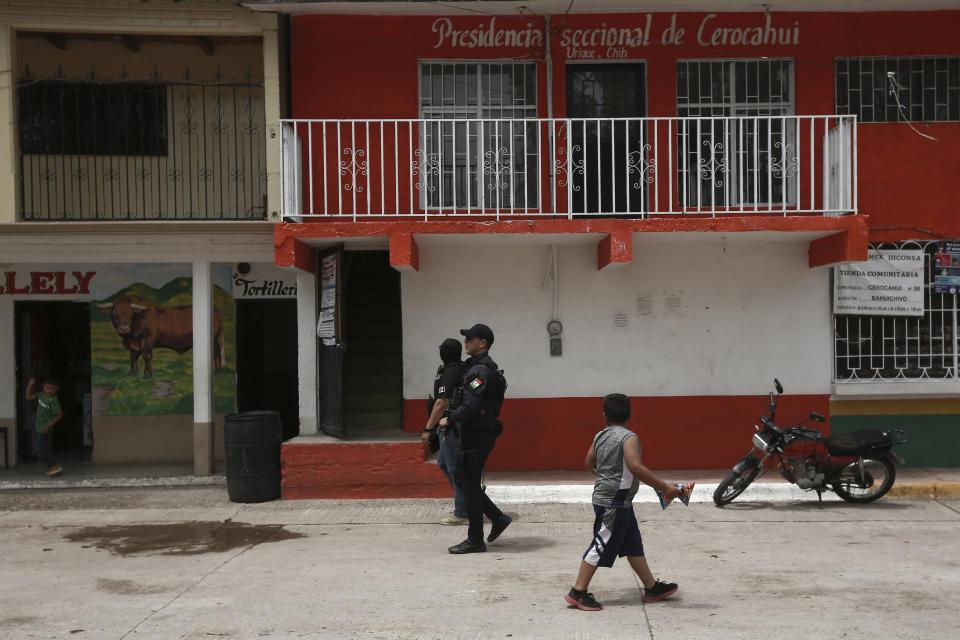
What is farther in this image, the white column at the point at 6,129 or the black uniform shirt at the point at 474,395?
the white column at the point at 6,129

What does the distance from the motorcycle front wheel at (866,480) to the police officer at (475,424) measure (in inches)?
158

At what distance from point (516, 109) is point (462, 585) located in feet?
20.7

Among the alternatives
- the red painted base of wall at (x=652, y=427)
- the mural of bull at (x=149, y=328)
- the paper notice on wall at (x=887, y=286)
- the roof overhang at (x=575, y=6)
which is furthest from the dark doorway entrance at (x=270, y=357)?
the paper notice on wall at (x=887, y=286)

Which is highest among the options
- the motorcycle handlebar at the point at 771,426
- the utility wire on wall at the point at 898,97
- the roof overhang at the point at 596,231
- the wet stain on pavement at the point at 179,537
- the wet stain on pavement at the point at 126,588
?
the utility wire on wall at the point at 898,97

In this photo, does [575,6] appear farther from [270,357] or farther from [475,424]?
[270,357]

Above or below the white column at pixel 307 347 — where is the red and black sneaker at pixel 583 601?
below

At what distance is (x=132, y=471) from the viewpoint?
12.0 m

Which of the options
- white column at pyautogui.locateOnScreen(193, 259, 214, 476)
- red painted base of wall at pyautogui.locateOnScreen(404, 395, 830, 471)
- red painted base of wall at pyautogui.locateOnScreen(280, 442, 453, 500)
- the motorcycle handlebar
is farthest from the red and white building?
the motorcycle handlebar

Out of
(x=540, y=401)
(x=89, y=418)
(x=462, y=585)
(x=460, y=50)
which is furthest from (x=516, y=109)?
(x=89, y=418)

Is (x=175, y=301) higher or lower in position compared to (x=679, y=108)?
lower

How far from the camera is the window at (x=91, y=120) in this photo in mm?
11547

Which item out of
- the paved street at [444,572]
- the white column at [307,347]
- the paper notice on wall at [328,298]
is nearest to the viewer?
the paved street at [444,572]

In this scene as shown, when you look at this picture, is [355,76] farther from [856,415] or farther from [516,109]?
[856,415]

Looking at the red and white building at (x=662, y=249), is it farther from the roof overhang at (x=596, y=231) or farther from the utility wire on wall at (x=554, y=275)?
the roof overhang at (x=596, y=231)
